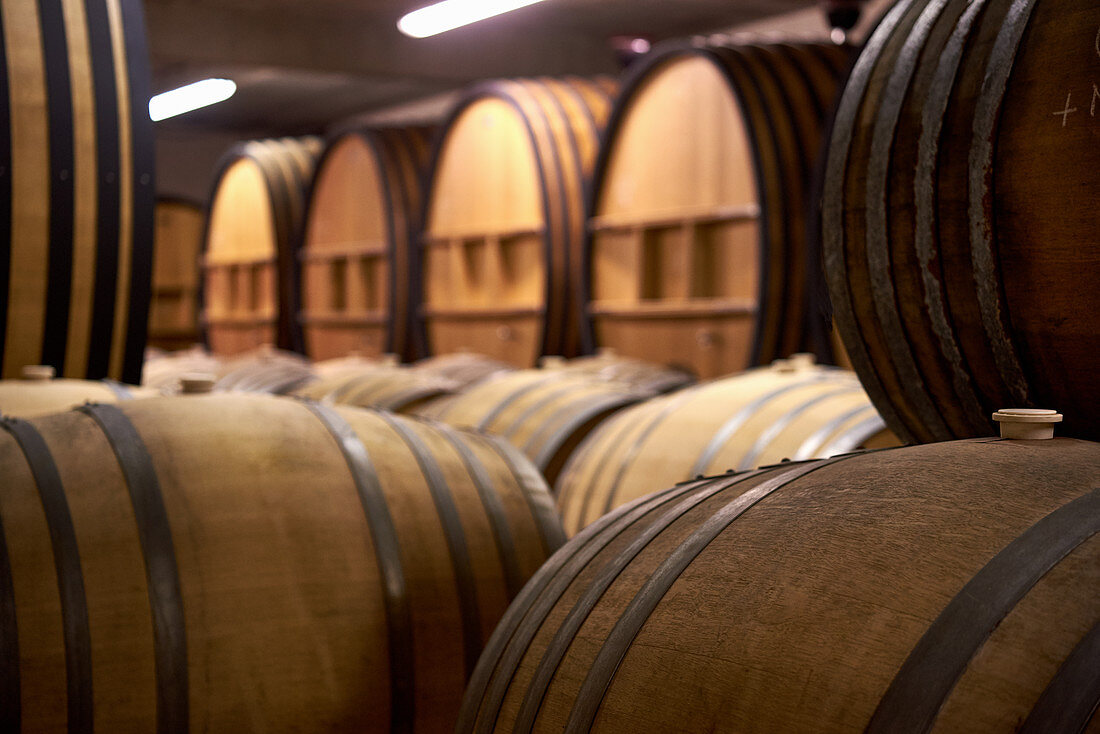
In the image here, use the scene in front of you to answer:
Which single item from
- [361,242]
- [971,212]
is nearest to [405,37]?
[361,242]

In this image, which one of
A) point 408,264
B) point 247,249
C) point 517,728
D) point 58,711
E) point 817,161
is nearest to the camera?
point 517,728

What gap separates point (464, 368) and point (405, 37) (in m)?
6.87

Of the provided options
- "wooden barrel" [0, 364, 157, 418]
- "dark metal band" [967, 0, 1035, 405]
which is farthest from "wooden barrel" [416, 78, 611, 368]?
"dark metal band" [967, 0, 1035, 405]

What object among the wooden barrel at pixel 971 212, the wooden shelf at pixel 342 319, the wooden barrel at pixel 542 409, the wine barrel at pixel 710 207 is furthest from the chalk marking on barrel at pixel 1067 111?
the wooden shelf at pixel 342 319

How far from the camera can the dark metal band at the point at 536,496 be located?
1859mm

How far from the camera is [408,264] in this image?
6.38 metres

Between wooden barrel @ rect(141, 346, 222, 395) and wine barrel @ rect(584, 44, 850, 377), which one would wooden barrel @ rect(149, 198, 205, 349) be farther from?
wine barrel @ rect(584, 44, 850, 377)

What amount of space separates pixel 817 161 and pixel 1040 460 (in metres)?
3.11

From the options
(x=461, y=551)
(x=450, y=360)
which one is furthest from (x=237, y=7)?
(x=461, y=551)

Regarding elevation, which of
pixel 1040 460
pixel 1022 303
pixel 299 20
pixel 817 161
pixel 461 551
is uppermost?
pixel 299 20

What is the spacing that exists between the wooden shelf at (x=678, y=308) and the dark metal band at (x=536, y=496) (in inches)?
93.5

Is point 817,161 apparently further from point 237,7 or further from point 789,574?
point 237,7

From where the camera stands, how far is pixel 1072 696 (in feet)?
2.48

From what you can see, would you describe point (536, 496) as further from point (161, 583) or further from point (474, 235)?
point (474, 235)
